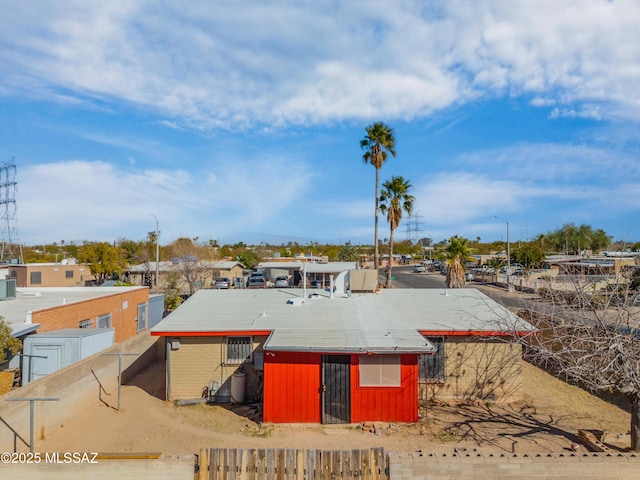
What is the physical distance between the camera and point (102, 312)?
20.2 metres

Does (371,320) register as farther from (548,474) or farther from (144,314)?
(144,314)

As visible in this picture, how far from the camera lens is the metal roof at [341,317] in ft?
43.6

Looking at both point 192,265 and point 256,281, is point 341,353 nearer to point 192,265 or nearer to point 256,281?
point 256,281

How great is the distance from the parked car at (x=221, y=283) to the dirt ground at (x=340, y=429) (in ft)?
103

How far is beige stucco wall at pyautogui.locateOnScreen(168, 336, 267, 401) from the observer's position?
14461mm

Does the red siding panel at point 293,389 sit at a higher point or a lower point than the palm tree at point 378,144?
lower

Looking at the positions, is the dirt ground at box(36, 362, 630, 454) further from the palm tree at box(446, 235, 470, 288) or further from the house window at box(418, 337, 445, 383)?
the palm tree at box(446, 235, 470, 288)

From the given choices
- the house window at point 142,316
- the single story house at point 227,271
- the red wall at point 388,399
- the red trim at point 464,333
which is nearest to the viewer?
the red wall at point 388,399

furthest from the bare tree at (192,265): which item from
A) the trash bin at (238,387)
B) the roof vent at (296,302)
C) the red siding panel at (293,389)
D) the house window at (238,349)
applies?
the red siding panel at (293,389)

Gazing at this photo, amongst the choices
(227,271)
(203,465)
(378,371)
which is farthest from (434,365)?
(227,271)

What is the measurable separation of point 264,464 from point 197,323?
8.11 meters

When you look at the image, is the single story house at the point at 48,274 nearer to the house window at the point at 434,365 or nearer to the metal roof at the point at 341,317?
the metal roof at the point at 341,317

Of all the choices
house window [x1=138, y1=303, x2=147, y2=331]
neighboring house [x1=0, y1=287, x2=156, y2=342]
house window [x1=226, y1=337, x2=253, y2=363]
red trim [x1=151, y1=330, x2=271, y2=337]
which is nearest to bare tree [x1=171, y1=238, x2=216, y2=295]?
house window [x1=138, y1=303, x2=147, y2=331]

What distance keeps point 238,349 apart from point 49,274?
3845 cm
